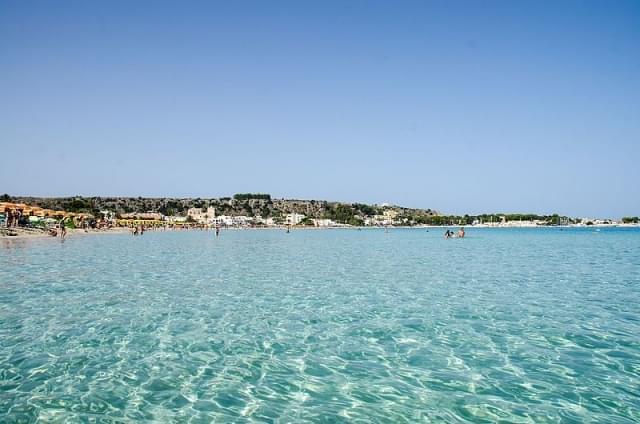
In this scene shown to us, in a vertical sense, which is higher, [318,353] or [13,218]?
[13,218]

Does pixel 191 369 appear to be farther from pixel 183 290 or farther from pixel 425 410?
pixel 183 290

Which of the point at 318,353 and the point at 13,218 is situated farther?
the point at 13,218

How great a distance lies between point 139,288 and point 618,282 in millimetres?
19233

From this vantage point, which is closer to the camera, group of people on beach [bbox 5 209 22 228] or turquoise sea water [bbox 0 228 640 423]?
turquoise sea water [bbox 0 228 640 423]

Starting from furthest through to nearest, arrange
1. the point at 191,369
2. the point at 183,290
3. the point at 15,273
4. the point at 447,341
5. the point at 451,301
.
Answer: the point at 15,273 < the point at 183,290 < the point at 451,301 < the point at 447,341 < the point at 191,369

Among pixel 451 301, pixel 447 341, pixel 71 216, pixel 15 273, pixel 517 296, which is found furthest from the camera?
pixel 71 216

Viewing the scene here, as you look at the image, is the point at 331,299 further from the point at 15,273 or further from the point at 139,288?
the point at 15,273

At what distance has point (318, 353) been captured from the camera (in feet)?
30.6

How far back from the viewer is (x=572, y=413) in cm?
650

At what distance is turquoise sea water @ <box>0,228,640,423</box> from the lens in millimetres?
6680

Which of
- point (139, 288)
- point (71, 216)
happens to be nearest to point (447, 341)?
point (139, 288)

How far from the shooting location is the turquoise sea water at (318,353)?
668 centimetres

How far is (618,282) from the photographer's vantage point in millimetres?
19922

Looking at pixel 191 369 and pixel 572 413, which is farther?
pixel 191 369
